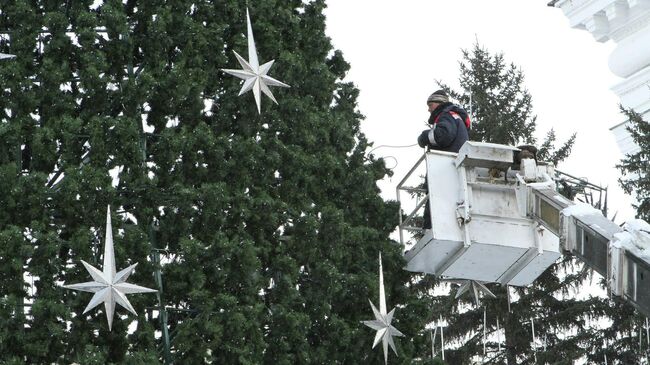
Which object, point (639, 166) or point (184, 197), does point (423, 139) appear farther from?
point (639, 166)

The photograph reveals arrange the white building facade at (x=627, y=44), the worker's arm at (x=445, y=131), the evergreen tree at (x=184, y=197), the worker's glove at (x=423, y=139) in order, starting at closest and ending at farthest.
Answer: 1. the evergreen tree at (x=184, y=197)
2. the worker's arm at (x=445, y=131)
3. the worker's glove at (x=423, y=139)
4. the white building facade at (x=627, y=44)

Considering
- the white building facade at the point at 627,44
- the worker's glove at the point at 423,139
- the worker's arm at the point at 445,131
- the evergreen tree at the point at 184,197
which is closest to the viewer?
the evergreen tree at the point at 184,197

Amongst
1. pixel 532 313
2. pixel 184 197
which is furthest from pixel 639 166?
pixel 184 197

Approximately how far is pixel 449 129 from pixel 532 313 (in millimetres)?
8020

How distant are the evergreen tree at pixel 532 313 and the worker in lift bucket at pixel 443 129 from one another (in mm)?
7065

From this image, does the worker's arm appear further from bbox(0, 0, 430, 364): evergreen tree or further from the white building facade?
the white building facade

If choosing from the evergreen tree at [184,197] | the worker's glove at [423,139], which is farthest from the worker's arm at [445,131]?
the evergreen tree at [184,197]

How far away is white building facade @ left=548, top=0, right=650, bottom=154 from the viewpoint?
27656 millimetres

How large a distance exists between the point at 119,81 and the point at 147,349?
9.86 ft

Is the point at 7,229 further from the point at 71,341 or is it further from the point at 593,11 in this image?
the point at 593,11

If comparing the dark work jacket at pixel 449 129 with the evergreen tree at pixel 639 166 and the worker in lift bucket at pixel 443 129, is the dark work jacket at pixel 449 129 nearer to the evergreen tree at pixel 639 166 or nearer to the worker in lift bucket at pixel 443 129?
the worker in lift bucket at pixel 443 129

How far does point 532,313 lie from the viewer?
2661cm

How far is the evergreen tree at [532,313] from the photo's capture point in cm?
2638

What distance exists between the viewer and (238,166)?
1888 centimetres
